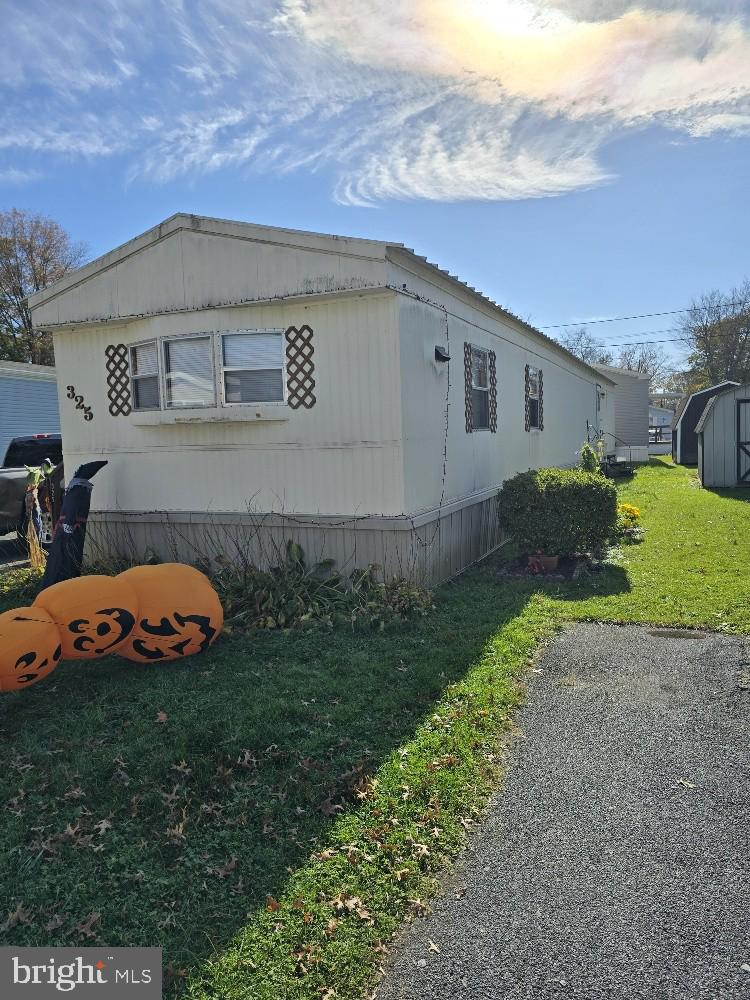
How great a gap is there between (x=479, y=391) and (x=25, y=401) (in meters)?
11.3

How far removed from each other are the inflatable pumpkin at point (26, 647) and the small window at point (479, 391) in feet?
18.6

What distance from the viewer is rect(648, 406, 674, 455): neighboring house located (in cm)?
3556

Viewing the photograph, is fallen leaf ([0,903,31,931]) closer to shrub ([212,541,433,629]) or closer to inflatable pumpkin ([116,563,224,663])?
inflatable pumpkin ([116,563,224,663])

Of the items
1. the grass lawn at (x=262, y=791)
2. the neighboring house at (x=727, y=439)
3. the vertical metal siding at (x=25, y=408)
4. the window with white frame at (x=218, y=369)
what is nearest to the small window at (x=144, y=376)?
the window with white frame at (x=218, y=369)

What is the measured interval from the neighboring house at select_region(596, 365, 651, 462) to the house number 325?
24.5 m

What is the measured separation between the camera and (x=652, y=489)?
15.9 metres

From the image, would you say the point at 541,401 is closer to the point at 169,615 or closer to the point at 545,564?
the point at 545,564

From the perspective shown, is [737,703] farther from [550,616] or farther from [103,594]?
[103,594]

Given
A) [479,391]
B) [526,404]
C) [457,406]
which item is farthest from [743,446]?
[457,406]

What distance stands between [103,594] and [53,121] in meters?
7.35

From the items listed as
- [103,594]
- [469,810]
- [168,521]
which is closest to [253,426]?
[168,521]

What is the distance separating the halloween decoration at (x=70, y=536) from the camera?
710 cm

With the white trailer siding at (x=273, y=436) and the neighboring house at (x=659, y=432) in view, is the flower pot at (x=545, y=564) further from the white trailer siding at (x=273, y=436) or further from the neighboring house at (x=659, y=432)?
the neighboring house at (x=659, y=432)

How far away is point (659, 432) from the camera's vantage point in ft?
155
